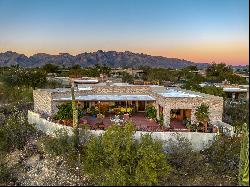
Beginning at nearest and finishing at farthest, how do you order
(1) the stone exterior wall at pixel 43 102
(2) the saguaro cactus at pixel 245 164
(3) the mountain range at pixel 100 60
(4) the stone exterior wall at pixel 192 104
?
(2) the saguaro cactus at pixel 245 164 → (4) the stone exterior wall at pixel 192 104 → (1) the stone exterior wall at pixel 43 102 → (3) the mountain range at pixel 100 60

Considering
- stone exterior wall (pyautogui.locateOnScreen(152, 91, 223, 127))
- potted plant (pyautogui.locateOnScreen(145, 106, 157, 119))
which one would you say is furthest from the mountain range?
stone exterior wall (pyautogui.locateOnScreen(152, 91, 223, 127))

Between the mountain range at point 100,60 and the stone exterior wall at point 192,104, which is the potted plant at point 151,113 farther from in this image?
the mountain range at point 100,60

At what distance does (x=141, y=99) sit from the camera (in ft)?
104

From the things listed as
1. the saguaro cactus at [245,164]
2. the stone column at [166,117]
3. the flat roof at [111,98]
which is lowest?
the saguaro cactus at [245,164]

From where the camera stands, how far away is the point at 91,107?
3303 centimetres

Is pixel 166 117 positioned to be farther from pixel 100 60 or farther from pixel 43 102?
pixel 100 60

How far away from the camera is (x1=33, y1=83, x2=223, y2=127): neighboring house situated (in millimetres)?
27172

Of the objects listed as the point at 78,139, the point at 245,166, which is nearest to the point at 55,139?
the point at 78,139

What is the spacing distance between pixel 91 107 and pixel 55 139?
8.67 metres

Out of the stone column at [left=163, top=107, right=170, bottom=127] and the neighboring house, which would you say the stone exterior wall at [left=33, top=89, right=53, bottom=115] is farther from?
the stone column at [left=163, top=107, right=170, bottom=127]

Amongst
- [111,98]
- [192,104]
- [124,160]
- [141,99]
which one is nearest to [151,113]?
[141,99]

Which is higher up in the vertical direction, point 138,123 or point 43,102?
point 43,102

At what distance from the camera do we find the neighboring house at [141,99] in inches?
1070

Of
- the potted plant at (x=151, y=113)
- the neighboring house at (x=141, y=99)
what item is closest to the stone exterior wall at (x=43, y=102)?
the neighboring house at (x=141, y=99)
